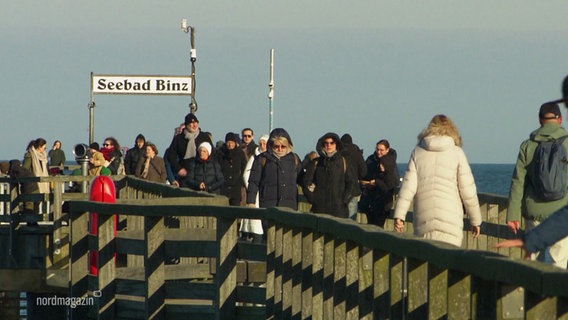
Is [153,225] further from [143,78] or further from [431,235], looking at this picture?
[143,78]

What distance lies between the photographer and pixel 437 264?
22.5 feet

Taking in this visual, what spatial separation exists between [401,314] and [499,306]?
185cm

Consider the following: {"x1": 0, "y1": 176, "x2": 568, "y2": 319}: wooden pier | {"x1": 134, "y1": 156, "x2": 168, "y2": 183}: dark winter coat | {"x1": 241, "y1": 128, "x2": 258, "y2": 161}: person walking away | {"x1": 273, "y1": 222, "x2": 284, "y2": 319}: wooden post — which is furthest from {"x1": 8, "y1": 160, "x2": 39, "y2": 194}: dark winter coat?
{"x1": 273, "y1": 222, "x2": 284, "y2": 319}: wooden post

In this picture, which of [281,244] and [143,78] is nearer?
[281,244]

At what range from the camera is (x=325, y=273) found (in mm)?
9844

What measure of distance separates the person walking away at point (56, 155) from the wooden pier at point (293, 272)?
25.7 m

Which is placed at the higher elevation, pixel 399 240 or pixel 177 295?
pixel 399 240

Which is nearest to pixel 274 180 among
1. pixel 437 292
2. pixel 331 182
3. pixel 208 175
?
pixel 331 182

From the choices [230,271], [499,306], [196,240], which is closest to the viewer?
[499,306]

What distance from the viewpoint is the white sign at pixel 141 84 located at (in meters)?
28.8

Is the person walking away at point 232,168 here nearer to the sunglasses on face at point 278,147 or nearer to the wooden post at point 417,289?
the sunglasses on face at point 278,147

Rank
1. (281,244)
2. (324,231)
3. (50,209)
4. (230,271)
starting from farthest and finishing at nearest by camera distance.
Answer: (50,209) < (230,271) < (281,244) < (324,231)

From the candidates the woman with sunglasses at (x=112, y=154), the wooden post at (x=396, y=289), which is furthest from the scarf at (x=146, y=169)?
the wooden post at (x=396, y=289)

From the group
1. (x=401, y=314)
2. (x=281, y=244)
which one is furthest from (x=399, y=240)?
(x=281, y=244)
